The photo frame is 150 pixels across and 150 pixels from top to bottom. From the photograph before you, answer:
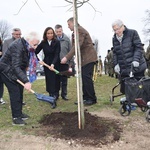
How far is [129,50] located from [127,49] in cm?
4

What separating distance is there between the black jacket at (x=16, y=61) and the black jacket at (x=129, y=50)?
1.86m

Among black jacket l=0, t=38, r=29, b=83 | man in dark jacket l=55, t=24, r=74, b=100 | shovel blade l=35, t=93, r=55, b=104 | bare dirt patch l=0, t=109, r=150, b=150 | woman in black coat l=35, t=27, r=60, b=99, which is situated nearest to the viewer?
bare dirt patch l=0, t=109, r=150, b=150

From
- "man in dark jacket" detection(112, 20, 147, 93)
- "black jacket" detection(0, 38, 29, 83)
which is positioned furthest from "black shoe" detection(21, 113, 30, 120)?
"man in dark jacket" detection(112, 20, 147, 93)

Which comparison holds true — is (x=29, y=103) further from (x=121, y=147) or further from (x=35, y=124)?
(x=121, y=147)

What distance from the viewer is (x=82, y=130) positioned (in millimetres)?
4797

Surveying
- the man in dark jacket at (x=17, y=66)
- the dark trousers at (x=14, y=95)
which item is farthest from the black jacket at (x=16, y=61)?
the dark trousers at (x=14, y=95)

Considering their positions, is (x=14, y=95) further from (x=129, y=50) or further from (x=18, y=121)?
(x=129, y=50)

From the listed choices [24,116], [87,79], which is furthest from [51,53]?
[24,116]

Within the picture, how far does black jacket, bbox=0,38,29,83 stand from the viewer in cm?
512

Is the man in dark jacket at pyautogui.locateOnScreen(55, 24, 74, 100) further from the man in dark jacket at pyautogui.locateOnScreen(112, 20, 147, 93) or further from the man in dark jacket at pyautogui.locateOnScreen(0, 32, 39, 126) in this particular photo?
the man in dark jacket at pyautogui.locateOnScreen(0, 32, 39, 126)

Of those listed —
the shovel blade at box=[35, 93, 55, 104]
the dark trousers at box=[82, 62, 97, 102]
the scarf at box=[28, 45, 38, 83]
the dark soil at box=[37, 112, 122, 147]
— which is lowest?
the dark soil at box=[37, 112, 122, 147]

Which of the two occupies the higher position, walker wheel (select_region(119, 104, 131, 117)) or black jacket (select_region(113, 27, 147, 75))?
black jacket (select_region(113, 27, 147, 75))

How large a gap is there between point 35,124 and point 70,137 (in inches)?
43.1

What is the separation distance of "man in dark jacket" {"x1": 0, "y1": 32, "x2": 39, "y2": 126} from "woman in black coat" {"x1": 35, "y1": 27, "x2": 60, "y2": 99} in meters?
1.61
